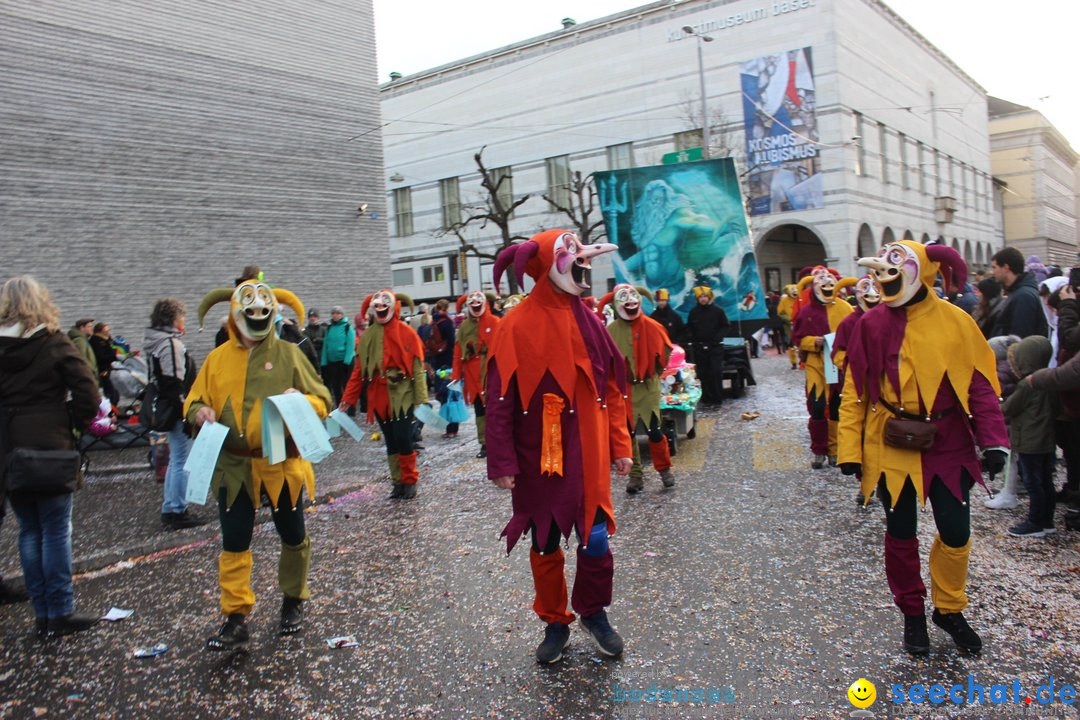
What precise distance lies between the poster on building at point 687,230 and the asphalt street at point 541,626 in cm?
653

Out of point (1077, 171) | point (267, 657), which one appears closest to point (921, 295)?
point (267, 657)

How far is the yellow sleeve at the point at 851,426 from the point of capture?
4215 millimetres

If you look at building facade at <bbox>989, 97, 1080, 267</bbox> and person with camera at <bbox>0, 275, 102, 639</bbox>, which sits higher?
building facade at <bbox>989, 97, 1080, 267</bbox>

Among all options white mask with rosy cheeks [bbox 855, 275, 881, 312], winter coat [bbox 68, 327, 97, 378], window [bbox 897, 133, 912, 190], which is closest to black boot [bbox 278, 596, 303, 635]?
white mask with rosy cheeks [bbox 855, 275, 881, 312]

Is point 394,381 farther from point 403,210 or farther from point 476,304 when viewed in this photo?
point 403,210

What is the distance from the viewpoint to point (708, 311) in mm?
13039

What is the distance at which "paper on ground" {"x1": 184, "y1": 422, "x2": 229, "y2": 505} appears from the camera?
414 cm

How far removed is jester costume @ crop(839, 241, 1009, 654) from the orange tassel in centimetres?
164

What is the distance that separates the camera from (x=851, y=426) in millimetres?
4250

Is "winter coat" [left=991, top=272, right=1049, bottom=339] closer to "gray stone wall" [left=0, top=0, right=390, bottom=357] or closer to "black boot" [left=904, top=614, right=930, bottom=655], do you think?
"black boot" [left=904, top=614, right=930, bottom=655]

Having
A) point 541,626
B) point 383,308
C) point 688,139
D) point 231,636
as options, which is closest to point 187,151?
point 383,308

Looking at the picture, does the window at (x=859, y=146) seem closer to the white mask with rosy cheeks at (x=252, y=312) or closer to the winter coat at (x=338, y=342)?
the winter coat at (x=338, y=342)

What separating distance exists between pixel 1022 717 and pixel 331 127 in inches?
689

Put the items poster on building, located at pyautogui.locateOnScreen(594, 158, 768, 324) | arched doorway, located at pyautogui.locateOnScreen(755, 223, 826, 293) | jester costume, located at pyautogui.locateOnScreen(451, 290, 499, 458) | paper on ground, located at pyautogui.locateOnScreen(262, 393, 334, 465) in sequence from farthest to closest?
arched doorway, located at pyautogui.locateOnScreen(755, 223, 826, 293) → poster on building, located at pyautogui.locateOnScreen(594, 158, 768, 324) → jester costume, located at pyautogui.locateOnScreen(451, 290, 499, 458) → paper on ground, located at pyautogui.locateOnScreen(262, 393, 334, 465)
